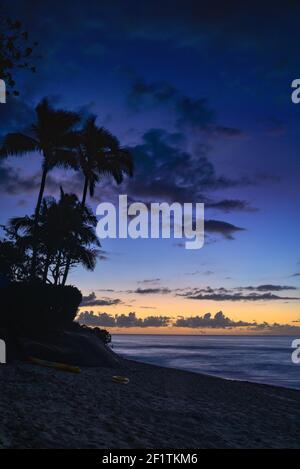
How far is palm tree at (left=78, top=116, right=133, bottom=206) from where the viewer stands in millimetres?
36875

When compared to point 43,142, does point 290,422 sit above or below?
below

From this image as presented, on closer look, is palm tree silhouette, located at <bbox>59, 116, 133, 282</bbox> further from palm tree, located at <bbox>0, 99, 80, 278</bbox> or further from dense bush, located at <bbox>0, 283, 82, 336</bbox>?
dense bush, located at <bbox>0, 283, 82, 336</bbox>

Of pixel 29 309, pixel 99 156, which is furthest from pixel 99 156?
pixel 29 309

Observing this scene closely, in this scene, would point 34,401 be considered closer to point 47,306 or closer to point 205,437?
point 205,437

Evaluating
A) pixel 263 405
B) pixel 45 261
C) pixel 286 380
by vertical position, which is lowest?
pixel 286 380

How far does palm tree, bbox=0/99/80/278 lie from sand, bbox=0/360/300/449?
18.9m

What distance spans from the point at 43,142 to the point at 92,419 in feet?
87.0

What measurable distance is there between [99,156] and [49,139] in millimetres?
4962

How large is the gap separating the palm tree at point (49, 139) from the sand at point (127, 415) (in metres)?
18.9

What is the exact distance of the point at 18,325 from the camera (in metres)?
25.9

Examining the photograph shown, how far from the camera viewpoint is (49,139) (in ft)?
111

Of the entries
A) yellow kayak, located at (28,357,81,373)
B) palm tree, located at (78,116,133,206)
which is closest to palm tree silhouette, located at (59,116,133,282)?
palm tree, located at (78,116,133,206)
